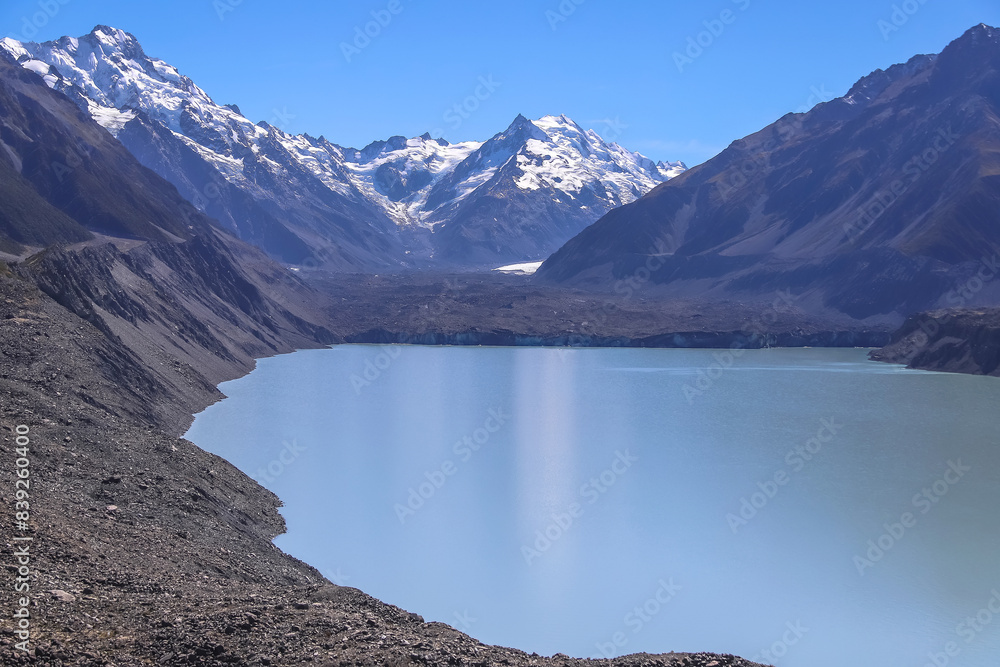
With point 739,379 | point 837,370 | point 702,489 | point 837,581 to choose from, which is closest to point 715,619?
point 837,581

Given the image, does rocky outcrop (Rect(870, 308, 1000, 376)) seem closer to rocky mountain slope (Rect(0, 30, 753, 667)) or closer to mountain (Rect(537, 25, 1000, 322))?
mountain (Rect(537, 25, 1000, 322))

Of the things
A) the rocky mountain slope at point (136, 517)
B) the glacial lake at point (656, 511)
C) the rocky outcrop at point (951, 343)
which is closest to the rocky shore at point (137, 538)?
the rocky mountain slope at point (136, 517)

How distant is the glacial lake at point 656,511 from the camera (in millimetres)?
21406

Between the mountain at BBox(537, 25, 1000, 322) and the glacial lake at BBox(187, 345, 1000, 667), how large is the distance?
67.1 meters

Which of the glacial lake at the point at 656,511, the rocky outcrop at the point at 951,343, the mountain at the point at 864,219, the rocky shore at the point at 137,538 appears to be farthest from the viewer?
the mountain at the point at 864,219

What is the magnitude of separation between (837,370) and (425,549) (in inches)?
2609

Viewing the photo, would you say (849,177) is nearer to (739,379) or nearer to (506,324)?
(506,324)

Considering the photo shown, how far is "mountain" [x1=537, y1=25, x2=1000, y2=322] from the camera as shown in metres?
126

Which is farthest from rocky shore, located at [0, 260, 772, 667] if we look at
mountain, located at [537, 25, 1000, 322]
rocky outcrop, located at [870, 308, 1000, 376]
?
mountain, located at [537, 25, 1000, 322]

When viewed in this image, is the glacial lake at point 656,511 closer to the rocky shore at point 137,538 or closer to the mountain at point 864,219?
the rocky shore at point 137,538

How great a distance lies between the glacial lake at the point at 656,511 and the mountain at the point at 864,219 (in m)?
67.1

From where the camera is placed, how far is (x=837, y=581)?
79.8 ft

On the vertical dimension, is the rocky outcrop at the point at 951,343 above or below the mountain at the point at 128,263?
above

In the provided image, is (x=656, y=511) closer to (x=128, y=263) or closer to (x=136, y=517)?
(x=136, y=517)
